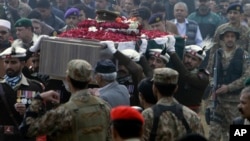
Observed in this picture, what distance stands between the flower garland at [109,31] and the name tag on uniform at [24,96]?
4.55 ft

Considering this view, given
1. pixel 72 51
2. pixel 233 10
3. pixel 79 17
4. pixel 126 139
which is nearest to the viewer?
pixel 126 139

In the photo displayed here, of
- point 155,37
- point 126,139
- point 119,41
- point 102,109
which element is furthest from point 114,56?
point 126,139

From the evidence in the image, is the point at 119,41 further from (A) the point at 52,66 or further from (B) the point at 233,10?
(B) the point at 233,10

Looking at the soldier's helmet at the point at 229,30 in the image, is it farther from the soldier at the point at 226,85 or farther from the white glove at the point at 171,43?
the white glove at the point at 171,43

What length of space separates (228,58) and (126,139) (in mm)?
7418

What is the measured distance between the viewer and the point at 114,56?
11.6 metres

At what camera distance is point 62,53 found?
11.2 meters

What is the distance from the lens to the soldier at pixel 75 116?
8.51 m

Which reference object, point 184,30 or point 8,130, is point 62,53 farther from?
point 184,30

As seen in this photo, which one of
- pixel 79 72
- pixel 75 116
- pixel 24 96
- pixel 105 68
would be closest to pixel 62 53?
pixel 24 96

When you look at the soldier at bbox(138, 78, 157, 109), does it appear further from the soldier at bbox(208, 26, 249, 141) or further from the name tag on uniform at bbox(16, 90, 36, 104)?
the soldier at bbox(208, 26, 249, 141)

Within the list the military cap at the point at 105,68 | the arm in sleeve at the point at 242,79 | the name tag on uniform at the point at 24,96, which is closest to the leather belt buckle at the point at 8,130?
the name tag on uniform at the point at 24,96

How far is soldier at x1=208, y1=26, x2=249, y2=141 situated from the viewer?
46.8 ft

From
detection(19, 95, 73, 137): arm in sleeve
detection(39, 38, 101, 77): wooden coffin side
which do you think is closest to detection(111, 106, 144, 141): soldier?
detection(19, 95, 73, 137): arm in sleeve
